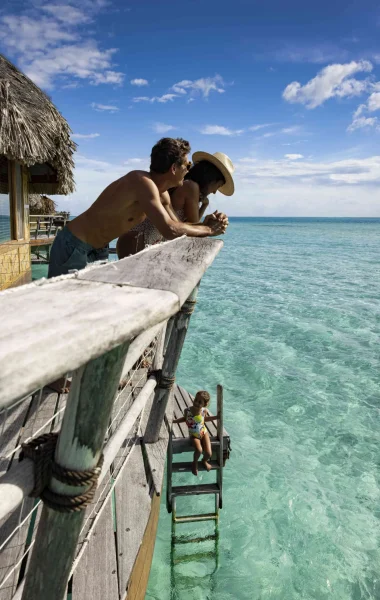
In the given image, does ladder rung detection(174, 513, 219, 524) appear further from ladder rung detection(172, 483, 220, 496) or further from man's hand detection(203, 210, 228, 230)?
man's hand detection(203, 210, 228, 230)

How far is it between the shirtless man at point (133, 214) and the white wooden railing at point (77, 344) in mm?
952

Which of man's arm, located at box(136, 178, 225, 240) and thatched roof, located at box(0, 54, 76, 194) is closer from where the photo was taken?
man's arm, located at box(136, 178, 225, 240)

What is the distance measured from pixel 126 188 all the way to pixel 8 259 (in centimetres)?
667

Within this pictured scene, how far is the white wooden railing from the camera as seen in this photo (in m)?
0.53

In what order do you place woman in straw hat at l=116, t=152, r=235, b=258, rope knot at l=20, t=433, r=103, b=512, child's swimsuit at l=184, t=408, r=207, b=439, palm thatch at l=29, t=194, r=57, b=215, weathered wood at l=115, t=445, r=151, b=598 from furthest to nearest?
palm thatch at l=29, t=194, r=57, b=215, child's swimsuit at l=184, t=408, r=207, b=439, woman in straw hat at l=116, t=152, r=235, b=258, weathered wood at l=115, t=445, r=151, b=598, rope knot at l=20, t=433, r=103, b=512

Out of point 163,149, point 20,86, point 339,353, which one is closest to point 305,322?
point 339,353

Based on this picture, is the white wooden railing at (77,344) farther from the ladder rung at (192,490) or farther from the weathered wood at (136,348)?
the ladder rung at (192,490)

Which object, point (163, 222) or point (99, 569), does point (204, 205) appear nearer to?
point (163, 222)

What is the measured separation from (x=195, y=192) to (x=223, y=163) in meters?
0.35

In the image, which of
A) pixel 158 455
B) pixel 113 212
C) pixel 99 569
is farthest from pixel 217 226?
pixel 99 569

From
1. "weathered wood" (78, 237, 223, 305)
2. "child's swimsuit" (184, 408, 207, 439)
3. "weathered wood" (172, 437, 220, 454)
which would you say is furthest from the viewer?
"weathered wood" (172, 437, 220, 454)

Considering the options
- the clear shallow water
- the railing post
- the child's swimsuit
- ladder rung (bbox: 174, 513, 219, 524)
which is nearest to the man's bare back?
the railing post

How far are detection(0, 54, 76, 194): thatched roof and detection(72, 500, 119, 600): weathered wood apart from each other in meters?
6.35

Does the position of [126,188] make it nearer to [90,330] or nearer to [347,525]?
[90,330]
